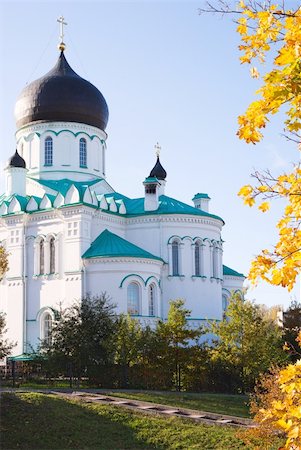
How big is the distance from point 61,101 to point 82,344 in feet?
51.2

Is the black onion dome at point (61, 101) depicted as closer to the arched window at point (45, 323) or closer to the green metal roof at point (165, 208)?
the green metal roof at point (165, 208)

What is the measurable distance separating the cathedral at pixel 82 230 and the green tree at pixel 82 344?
561cm

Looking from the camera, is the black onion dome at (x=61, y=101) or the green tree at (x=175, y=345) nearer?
the green tree at (x=175, y=345)

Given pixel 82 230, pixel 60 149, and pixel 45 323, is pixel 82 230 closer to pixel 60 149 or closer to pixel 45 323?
pixel 45 323

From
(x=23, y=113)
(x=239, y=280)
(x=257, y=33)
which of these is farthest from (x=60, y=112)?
(x=257, y=33)

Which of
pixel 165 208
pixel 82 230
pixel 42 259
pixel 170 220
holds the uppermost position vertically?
pixel 165 208

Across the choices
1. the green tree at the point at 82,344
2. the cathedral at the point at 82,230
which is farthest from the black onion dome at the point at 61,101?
the green tree at the point at 82,344

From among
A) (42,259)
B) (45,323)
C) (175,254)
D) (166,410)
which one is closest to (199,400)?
(166,410)

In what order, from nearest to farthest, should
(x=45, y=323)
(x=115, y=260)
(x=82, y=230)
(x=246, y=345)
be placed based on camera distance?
(x=246, y=345) < (x=115, y=260) < (x=82, y=230) < (x=45, y=323)

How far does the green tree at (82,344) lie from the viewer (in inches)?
864

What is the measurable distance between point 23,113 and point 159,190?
808 centimetres

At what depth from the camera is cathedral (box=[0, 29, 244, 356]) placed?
1148 inches

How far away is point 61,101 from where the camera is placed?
33719 mm

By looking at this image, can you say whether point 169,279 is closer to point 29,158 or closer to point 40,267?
point 40,267
